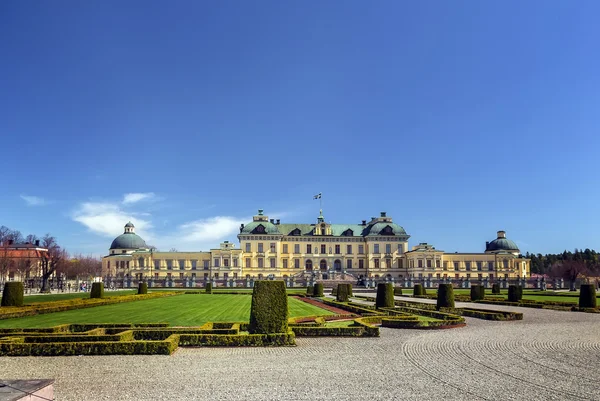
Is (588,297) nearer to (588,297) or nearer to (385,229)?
(588,297)

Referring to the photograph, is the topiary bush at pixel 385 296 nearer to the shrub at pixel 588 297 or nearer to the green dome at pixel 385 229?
the shrub at pixel 588 297

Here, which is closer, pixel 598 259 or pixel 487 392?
pixel 487 392

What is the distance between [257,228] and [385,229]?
74.2ft

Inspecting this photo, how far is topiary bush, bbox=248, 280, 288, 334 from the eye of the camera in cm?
1420

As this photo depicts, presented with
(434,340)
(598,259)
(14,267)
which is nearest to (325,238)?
(14,267)

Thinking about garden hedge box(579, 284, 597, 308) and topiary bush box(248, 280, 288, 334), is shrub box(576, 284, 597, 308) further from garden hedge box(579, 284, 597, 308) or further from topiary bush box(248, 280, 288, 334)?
topiary bush box(248, 280, 288, 334)

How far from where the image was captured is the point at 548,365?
11023mm

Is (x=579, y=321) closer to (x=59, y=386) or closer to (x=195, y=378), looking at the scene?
(x=195, y=378)

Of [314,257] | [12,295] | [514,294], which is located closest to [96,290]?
[12,295]

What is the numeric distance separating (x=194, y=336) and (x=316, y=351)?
338 cm

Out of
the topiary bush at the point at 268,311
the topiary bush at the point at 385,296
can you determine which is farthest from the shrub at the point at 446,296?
the topiary bush at the point at 268,311

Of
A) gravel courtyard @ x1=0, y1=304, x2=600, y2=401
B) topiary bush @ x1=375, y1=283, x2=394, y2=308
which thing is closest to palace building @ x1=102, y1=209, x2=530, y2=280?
topiary bush @ x1=375, y1=283, x2=394, y2=308

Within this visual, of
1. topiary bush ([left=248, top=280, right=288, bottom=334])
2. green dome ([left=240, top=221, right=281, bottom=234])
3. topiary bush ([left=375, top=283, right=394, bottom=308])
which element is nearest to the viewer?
topiary bush ([left=248, top=280, right=288, bottom=334])

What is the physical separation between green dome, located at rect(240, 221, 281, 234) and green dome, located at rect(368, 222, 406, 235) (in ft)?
56.2
